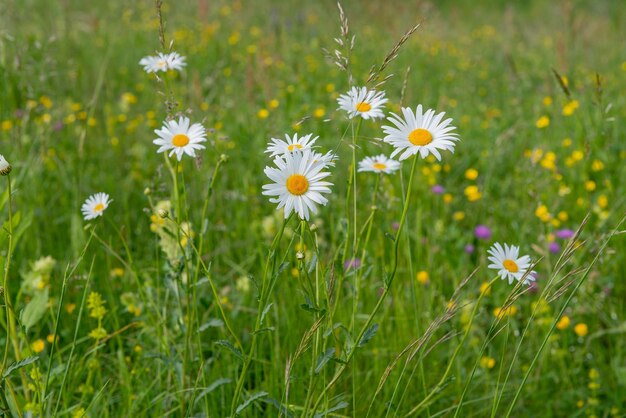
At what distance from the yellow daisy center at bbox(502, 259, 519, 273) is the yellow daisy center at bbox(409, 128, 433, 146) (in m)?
0.29

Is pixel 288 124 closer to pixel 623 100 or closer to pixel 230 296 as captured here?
pixel 230 296

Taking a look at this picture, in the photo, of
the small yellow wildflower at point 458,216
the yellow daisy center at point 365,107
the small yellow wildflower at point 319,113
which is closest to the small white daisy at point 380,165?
the yellow daisy center at point 365,107

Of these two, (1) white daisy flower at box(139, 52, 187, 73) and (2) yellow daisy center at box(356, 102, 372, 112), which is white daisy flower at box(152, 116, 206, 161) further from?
(2) yellow daisy center at box(356, 102, 372, 112)

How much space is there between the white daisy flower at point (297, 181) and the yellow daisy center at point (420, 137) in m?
0.16

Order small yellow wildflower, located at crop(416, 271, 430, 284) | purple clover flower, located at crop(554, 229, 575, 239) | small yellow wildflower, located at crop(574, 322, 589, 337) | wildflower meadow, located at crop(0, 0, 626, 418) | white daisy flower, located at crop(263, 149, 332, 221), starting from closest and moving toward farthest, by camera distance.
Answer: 1. white daisy flower, located at crop(263, 149, 332, 221)
2. wildflower meadow, located at crop(0, 0, 626, 418)
3. small yellow wildflower, located at crop(574, 322, 589, 337)
4. small yellow wildflower, located at crop(416, 271, 430, 284)
5. purple clover flower, located at crop(554, 229, 575, 239)

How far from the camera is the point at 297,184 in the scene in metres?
0.93

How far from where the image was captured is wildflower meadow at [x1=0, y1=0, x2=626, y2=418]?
40.8 inches

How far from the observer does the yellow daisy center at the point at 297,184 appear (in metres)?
0.93

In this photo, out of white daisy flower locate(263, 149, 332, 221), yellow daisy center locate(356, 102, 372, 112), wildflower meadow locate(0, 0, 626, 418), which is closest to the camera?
white daisy flower locate(263, 149, 332, 221)

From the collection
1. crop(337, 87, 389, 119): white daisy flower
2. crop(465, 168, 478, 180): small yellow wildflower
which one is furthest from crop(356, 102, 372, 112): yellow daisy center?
crop(465, 168, 478, 180): small yellow wildflower

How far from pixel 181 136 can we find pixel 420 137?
1.48 feet

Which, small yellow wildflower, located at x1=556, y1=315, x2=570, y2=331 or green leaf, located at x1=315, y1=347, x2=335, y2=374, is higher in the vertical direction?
small yellow wildflower, located at x1=556, y1=315, x2=570, y2=331

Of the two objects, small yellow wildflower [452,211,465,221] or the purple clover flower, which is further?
small yellow wildflower [452,211,465,221]

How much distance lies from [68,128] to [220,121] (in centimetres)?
76
